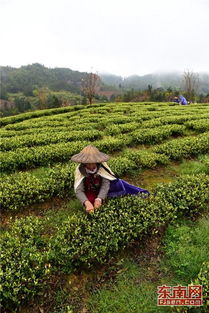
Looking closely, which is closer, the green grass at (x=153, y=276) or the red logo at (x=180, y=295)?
the red logo at (x=180, y=295)

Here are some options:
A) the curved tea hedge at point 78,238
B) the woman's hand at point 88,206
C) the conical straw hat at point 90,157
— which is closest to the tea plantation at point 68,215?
the curved tea hedge at point 78,238

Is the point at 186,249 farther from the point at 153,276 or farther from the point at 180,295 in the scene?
the point at 180,295

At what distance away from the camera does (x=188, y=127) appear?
11.6 meters

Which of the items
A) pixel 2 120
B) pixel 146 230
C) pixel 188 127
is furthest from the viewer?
pixel 2 120

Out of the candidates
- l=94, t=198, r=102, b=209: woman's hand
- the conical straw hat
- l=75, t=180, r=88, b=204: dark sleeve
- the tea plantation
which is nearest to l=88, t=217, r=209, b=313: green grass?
the tea plantation

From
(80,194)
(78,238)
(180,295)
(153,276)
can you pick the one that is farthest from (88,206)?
(180,295)

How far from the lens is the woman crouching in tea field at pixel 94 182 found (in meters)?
4.63

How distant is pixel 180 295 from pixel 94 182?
104 inches

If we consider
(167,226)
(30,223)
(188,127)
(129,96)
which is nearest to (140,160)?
(167,226)

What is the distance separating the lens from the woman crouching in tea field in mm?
4629

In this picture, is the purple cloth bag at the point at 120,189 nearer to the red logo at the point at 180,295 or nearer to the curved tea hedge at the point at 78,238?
the curved tea hedge at the point at 78,238

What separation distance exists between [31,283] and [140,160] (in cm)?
499

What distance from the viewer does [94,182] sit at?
5004 mm

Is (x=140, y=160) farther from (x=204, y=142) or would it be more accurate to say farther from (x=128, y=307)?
(x=128, y=307)
